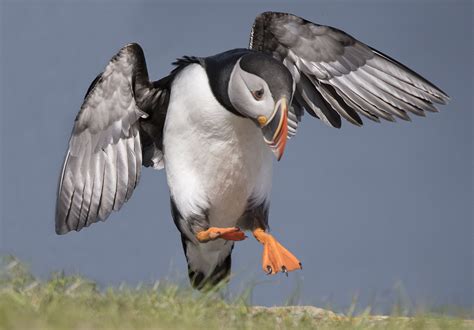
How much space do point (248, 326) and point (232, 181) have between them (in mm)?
3098

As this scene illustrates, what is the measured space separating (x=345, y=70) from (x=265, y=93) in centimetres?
191

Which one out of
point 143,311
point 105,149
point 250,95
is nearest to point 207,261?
point 105,149

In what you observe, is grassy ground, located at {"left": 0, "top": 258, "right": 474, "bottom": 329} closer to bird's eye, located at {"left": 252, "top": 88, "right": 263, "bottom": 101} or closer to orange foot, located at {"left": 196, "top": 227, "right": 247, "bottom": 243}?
orange foot, located at {"left": 196, "top": 227, "right": 247, "bottom": 243}

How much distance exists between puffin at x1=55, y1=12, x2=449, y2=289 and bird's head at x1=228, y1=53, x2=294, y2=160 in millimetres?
18

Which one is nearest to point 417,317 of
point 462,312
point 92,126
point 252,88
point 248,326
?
point 462,312

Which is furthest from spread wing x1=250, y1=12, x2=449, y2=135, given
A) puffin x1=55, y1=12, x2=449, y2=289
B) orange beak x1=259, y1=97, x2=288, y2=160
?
orange beak x1=259, y1=97, x2=288, y2=160

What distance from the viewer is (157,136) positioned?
9.84 metres

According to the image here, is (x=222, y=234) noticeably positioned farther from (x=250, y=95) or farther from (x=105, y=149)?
(x=105, y=149)

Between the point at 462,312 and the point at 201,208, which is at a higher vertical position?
the point at 201,208

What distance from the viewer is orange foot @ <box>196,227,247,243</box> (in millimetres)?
8195

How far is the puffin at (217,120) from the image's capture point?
337 inches

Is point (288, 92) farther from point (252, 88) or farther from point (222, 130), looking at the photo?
point (222, 130)

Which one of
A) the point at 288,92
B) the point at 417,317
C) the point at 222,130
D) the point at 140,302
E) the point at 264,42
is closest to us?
the point at 140,302

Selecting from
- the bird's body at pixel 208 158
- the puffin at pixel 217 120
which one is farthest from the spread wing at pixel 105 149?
the bird's body at pixel 208 158
